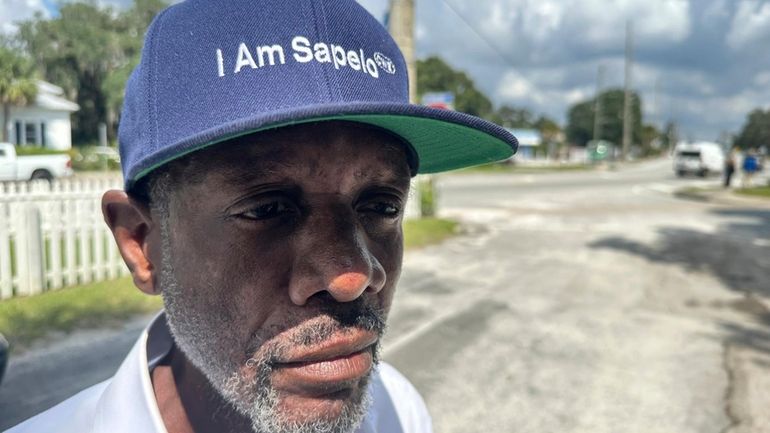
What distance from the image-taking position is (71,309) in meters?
4.89

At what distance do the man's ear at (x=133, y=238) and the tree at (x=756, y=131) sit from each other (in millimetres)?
70786

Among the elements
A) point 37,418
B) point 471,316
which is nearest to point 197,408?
A: point 37,418

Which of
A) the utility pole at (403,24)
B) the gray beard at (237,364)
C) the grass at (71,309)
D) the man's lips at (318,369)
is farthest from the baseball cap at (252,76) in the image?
the utility pole at (403,24)

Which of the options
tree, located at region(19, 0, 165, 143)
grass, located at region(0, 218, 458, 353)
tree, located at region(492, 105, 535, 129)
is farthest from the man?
tree, located at region(492, 105, 535, 129)

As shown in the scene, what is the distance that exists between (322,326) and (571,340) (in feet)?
14.5

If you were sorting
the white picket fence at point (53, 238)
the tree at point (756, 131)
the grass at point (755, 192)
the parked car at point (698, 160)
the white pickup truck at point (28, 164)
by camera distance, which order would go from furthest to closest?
the tree at point (756, 131) < the parked car at point (698, 160) < the grass at point (755, 192) < the white picket fence at point (53, 238) < the white pickup truck at point (28, 164)

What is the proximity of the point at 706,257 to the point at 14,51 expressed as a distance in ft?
30.4

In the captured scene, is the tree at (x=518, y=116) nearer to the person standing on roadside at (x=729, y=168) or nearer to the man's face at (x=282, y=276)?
the person standing on roadside at (x=729, y=168)

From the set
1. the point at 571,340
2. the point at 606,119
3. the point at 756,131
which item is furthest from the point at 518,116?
the point at 571,340

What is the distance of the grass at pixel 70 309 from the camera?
3.40m

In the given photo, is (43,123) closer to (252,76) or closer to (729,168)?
(252,76)

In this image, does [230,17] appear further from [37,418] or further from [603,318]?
[603,318]

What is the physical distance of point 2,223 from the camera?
5.50 m

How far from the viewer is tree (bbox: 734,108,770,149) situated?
63062mm
